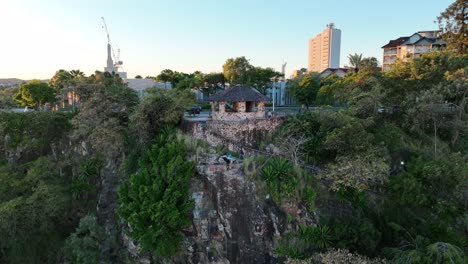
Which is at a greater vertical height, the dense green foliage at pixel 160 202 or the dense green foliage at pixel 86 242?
the dense green foliage at pixel 160 202

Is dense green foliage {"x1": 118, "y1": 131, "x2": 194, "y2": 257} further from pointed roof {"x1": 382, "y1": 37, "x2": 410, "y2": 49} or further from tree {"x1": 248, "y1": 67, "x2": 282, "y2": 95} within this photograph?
pointed roof {"x1": 382, "y1": 37, "x2": 410, "y2": 49}

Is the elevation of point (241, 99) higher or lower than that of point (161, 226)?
higher

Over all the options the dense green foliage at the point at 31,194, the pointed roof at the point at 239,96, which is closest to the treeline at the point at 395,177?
the pointed roof at the point at 239,96

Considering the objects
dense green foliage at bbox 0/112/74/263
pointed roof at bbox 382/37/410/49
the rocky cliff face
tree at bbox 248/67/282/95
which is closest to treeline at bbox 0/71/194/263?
dense green foliage at bbox 0/112/74/263

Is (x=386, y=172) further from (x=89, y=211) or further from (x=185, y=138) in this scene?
(x=89, y=211)

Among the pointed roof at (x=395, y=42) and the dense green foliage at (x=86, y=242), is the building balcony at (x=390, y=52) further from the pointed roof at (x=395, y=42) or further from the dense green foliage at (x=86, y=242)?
the dense green foliage at (x=86, y=242)

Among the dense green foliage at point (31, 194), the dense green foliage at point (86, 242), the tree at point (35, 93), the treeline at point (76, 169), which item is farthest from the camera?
the tree at point (35, 93)

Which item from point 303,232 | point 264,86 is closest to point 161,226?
point 303,232
